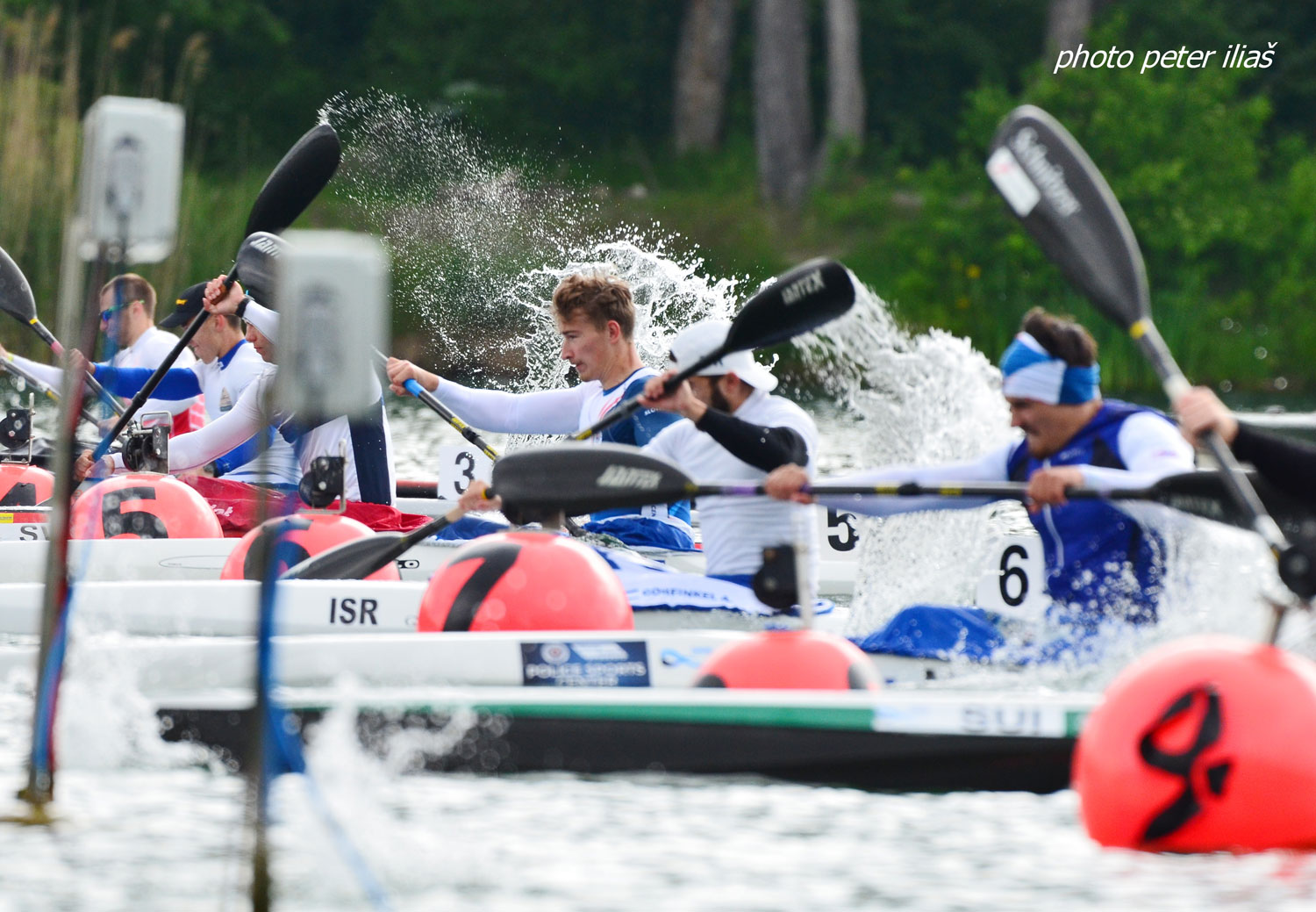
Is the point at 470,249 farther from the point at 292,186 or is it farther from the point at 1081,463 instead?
the point at 1081,463

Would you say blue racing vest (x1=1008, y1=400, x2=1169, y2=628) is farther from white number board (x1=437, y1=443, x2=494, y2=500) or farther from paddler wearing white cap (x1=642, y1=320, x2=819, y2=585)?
white number board (x1=437, y1=443, x2=494, y2=500)

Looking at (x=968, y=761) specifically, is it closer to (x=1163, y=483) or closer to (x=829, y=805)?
(x=829, y=805)

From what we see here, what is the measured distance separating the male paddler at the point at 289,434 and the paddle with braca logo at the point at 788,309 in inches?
89.3

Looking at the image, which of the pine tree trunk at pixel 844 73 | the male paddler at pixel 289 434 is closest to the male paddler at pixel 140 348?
the male paddler at pixel 289 434

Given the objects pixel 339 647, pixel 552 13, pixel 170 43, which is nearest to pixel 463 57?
pixel 552 13

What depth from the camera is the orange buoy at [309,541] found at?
290 inches

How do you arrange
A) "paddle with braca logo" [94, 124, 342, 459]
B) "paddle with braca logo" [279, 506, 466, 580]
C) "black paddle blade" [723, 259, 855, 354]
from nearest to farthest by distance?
"black paddle blade" [723, 259, 855, 354], "paddle with braca logo" [279, 506, 466, 580], "paddle with braca logo" [94, 124, 342, 459]

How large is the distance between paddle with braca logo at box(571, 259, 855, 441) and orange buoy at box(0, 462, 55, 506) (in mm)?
4385

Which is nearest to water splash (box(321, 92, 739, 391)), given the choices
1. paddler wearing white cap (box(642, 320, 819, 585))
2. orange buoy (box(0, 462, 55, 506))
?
orange buoy (box(0, 462, 55, 506))

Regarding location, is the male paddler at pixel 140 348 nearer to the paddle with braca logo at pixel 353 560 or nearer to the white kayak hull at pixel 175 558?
the white kayak hull at pixel 175 558

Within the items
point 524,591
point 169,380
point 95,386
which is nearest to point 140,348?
point 169,380

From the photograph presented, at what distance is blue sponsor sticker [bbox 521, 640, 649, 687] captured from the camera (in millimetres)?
5707

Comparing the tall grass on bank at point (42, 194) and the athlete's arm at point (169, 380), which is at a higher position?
the tall grass on bank at point (42, 194)

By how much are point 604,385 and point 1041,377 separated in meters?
2.38
